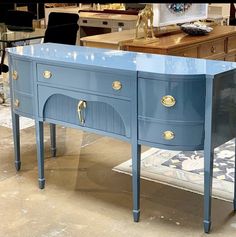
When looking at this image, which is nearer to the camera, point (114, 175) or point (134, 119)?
point (134, 119)

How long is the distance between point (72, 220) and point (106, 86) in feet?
2.63

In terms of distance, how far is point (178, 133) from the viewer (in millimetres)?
2191

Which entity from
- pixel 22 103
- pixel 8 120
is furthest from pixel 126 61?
pixel 8 120

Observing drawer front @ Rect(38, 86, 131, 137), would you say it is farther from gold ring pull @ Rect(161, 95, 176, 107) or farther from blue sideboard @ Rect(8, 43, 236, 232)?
gold ring pull @ Rect(161, 95, 176, 107)

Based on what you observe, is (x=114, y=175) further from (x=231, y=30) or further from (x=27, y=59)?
(x=231, y=30)

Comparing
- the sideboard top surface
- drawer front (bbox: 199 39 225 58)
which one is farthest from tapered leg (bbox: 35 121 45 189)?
drawer front (bbox: 199 39 225 58)

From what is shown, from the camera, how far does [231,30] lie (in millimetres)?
4469

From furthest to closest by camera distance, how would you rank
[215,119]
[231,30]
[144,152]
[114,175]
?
[231,30] → [144,152] → [114,175] → [215,119]

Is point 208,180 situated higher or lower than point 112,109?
lower

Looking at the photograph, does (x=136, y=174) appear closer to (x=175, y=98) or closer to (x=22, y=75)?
(x=175, y=98)

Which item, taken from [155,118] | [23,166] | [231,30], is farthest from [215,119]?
[231,30]

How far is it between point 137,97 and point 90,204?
81 centimetres

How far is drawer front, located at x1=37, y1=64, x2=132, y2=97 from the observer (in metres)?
2.30

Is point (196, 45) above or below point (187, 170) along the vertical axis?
above
